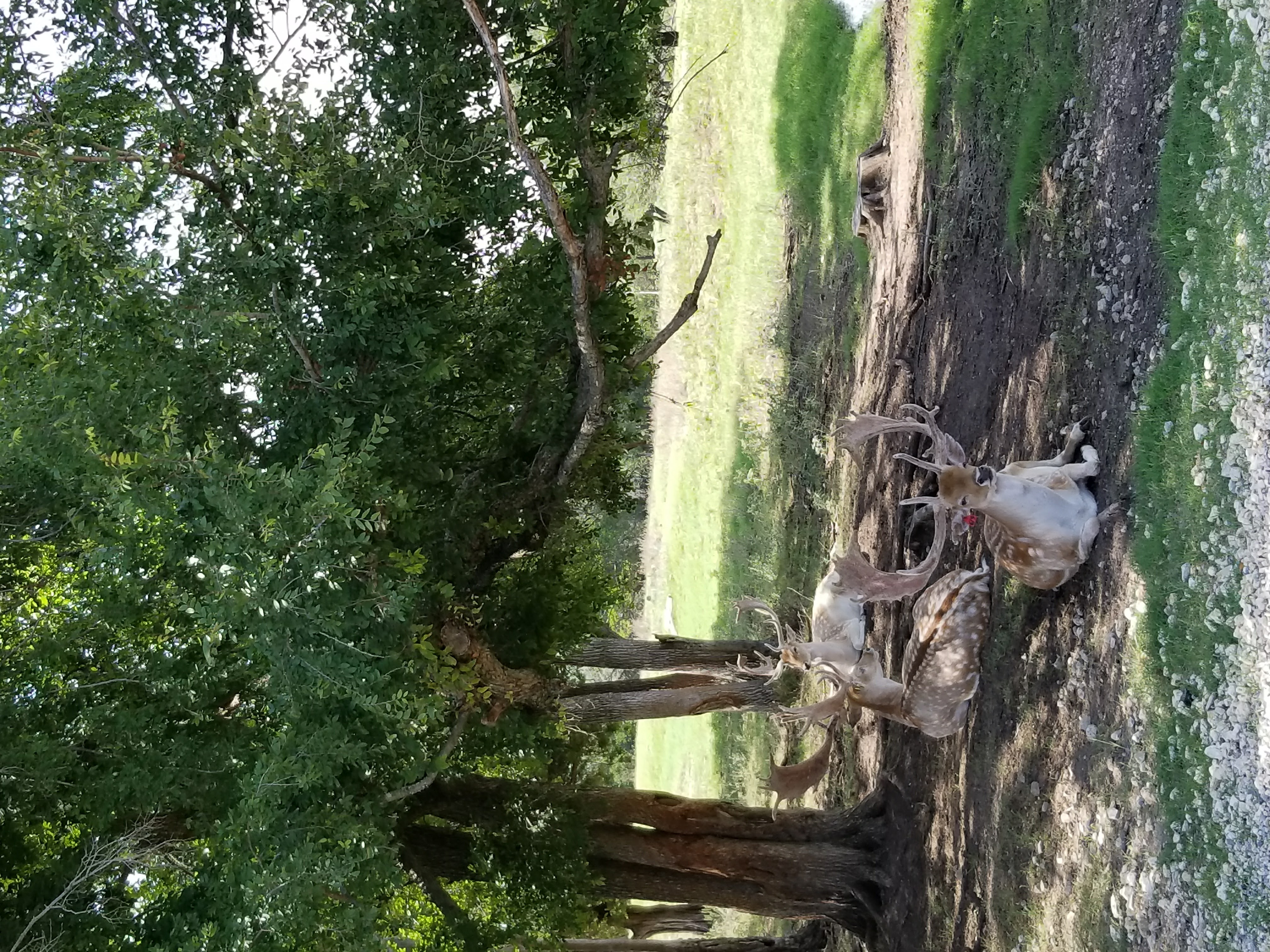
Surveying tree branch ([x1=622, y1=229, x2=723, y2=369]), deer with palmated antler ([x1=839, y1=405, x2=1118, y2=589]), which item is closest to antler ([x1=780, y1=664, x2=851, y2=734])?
deer with palmated antler ([x1=839, y1=405, x2=1118, y2=589])

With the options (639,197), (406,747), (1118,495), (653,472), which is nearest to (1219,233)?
(1118,495)

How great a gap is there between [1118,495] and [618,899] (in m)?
6.14

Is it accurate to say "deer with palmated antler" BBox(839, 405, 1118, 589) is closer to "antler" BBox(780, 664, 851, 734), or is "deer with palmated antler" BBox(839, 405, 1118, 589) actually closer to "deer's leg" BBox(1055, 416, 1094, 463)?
"deer's leg" BBox(1055, 416, 1094, 463)

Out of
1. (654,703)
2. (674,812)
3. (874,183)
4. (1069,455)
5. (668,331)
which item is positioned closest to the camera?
(1069,455)

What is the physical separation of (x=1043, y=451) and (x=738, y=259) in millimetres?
8151

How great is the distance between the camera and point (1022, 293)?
7.57 metres

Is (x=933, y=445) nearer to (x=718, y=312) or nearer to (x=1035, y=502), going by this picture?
(x=1035, y=502)

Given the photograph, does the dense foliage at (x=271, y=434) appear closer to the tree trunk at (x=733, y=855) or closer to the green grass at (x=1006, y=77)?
the tree trunk at (x=733, y=855)

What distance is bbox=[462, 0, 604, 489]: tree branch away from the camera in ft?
19.4

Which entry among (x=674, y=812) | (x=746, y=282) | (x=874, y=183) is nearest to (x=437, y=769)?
(x=674, y=812)

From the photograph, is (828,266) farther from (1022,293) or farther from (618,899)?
(618,899)

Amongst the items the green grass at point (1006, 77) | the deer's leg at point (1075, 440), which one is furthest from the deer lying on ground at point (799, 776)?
the green grass at point (1006, 77)

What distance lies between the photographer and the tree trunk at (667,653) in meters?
10.3

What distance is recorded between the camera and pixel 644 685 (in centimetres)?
1042
